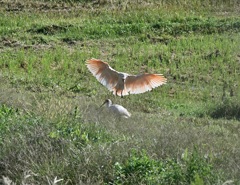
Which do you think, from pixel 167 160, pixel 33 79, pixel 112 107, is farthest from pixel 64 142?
pixel 33 79

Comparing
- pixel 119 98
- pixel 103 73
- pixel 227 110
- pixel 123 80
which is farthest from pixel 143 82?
pixel 227 110

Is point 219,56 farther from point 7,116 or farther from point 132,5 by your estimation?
point 7,116

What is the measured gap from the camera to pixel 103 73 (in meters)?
14.3

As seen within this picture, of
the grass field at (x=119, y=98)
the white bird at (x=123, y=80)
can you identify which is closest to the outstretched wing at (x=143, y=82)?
the white bird at (x=123, y=80)

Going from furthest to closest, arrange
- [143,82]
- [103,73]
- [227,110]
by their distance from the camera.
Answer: [103,73] < [143,82] < [227,110]

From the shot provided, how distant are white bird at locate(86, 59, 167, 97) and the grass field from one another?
256mm

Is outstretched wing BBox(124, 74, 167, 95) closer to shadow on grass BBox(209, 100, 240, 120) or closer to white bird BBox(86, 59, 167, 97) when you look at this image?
white bird BBox(86, 59, 167, 97)

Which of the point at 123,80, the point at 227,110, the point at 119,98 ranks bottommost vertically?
the point at 119,98

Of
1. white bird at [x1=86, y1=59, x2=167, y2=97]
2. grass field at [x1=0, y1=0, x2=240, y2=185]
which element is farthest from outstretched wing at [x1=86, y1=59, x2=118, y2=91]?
grass field at [x1=0, y1=0, x2=240, y2=185]

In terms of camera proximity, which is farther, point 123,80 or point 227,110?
point 123,80

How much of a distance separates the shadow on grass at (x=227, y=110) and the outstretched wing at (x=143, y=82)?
1654 mm

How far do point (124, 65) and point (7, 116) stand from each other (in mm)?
8711

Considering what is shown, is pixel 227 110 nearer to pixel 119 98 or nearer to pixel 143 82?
pixel 143 82

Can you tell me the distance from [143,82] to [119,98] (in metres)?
0.58
